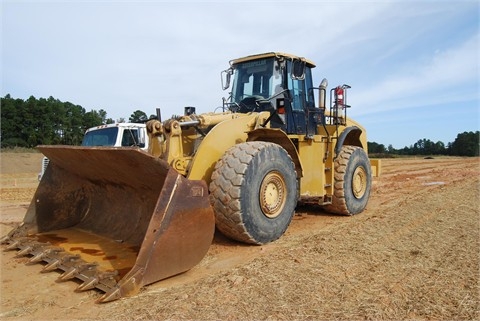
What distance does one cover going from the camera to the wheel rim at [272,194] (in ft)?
16.6

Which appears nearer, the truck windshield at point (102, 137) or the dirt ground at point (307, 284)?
the dirt ground at point (307, 284)

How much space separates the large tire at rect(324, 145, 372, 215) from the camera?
23.4 feet

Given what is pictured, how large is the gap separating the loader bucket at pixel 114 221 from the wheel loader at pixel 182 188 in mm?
13

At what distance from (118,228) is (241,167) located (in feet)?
5.98

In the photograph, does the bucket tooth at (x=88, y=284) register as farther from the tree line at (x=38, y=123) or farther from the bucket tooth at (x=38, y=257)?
the tree line at (x=38, y=123)

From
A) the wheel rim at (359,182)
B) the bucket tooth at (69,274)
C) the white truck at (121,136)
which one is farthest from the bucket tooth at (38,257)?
the wheel rim at (359,182)

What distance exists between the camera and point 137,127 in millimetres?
9367

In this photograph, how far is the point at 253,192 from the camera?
4.82 meters

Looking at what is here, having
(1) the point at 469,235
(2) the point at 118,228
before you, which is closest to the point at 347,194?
(1) the point at 469,235

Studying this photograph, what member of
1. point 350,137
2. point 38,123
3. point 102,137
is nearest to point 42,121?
point 38,123

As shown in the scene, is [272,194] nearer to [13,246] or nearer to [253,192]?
[253,192]

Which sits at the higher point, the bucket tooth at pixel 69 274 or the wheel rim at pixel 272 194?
the wheel rim at pixel 272 194

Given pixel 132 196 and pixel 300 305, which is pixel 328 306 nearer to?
pixel 300 305

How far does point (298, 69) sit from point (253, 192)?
2.52m
